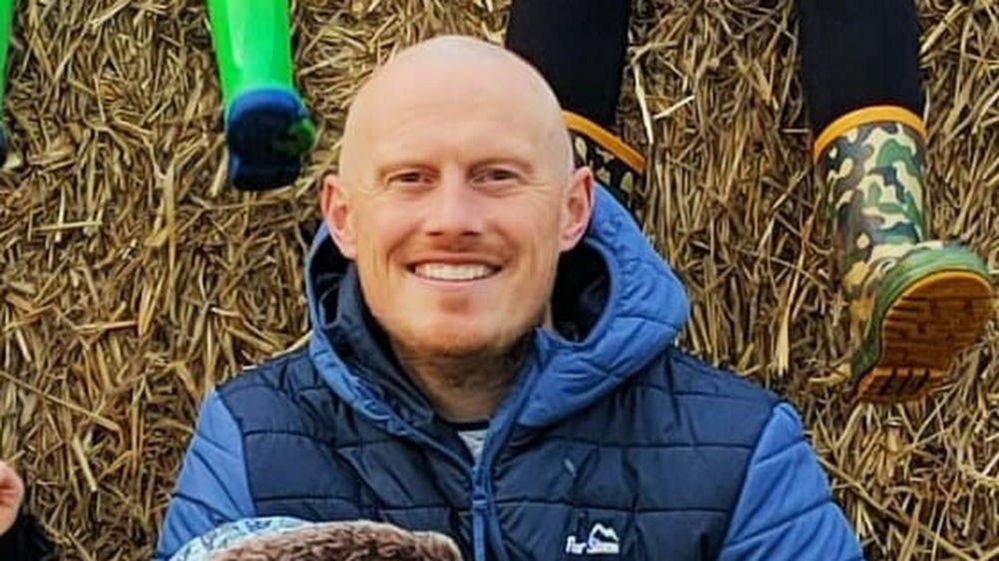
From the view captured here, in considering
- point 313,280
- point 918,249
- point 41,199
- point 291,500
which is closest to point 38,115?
point 41,199

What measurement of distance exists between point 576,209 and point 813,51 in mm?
372

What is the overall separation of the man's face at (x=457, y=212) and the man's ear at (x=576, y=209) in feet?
0.07

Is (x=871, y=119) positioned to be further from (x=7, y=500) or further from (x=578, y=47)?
(x=7, y=500)

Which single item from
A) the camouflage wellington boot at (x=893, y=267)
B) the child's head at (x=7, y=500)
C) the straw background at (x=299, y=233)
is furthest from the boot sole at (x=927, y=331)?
the child's head at (x=7, y=500)

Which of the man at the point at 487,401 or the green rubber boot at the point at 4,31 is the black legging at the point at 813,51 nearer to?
the man at the point at 487,401

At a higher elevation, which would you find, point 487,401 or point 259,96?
point 259,96

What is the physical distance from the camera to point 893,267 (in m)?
1.67

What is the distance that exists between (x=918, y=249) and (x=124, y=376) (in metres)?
0.67

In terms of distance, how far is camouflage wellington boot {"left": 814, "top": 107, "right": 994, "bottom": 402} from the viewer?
1638 millimetres

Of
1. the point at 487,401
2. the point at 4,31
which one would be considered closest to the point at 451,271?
the point at 487,401

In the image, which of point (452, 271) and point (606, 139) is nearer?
point (452, 271)

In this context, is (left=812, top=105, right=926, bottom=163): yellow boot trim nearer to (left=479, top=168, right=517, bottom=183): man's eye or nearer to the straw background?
the straw background

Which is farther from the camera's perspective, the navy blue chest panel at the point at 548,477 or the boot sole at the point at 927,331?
the boot sole at the point at 927,331

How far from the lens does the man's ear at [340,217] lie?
157 cm
